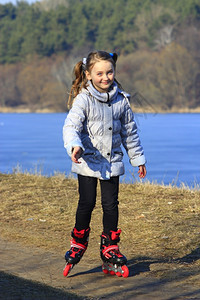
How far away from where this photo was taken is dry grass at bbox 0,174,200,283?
5.45 metres

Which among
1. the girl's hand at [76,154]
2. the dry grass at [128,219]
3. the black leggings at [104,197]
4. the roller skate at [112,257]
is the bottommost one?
the dry grass at [128,219]

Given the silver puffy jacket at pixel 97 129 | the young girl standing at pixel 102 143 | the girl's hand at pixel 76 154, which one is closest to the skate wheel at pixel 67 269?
the young girl standing at pixel 102 143

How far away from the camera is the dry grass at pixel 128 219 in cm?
545

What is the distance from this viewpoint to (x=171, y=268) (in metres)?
4.80

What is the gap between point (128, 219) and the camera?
662 centimetres

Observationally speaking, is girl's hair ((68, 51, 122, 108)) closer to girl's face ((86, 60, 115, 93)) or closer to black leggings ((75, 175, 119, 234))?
girl's face ((86, 60, 115, 93))

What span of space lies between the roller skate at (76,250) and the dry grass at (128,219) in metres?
0.51

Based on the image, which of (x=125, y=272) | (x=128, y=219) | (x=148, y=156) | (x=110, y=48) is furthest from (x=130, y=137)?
(x=110, y=48)

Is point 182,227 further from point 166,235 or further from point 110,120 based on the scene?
point 110,120

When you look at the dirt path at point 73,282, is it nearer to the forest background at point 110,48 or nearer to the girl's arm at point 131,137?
the girl's arm at point 131,137

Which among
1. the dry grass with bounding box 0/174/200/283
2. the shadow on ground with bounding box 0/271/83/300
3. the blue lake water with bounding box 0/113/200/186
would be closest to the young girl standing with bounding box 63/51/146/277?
the dry grass with bounding box 0/174/200/283

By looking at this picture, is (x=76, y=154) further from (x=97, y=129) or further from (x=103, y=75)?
(x=103, y=75)

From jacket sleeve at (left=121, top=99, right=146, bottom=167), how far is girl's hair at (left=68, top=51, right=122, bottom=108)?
0.36 meters

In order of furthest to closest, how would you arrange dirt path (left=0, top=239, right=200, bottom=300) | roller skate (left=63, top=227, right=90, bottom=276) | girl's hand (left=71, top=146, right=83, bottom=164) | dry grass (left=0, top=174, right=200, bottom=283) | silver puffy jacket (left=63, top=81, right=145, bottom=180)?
dry grass (left=0, top=174, right=200, bottom=283)
roller skate (left=63, top=227, right=90, bottom=276)
silver puffy jacket (left=63, top=81, right=145, bottom=180)
girl's hand (left=71, top=146, right=83, bottom=164)
dirt path (left=0, top=239, right=200, bottom=300)
